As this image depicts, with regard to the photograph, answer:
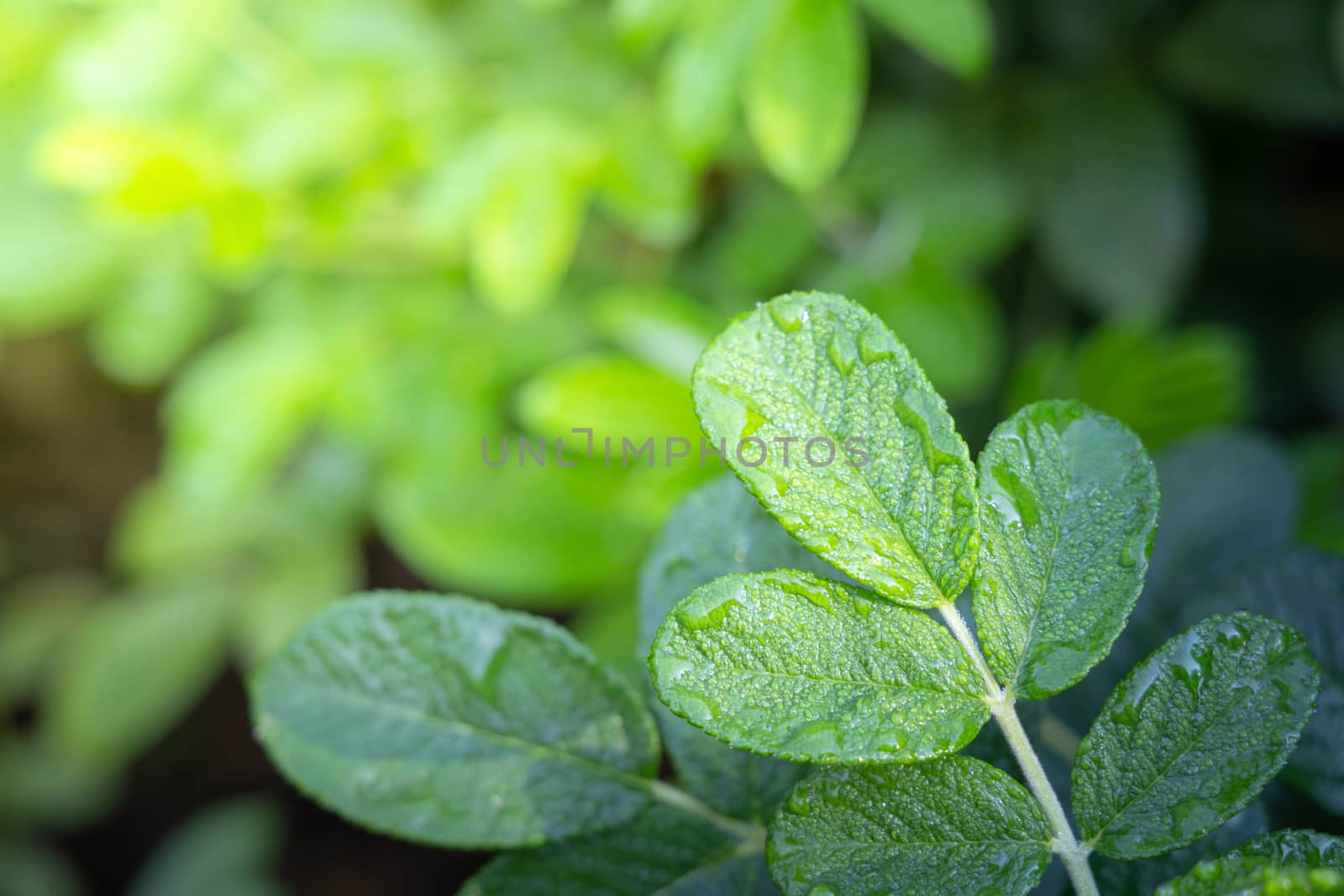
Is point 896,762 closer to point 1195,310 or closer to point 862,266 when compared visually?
point 862,266

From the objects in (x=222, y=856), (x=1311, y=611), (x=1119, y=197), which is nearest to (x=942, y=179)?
(x=1119, y=197)

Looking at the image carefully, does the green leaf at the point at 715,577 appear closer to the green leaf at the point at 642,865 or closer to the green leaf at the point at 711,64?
the green leaf at the point at 642,865

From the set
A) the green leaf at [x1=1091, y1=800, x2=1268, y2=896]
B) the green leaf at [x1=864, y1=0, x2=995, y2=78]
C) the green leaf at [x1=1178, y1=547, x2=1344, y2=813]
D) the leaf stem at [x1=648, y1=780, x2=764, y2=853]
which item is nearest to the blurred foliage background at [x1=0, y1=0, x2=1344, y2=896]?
the green leaf at [x1=864, y1=0, x2=995, y2=78]

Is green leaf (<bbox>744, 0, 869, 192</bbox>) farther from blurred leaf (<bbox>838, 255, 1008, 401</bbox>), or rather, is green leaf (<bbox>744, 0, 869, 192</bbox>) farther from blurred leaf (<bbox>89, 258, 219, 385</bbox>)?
blurred leaf (<bbox>89, 258, 219, 385</bbox>)

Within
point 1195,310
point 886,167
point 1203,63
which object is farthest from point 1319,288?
point 886,167

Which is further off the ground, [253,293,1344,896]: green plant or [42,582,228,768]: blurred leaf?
[253,293,1344,896]: green plant

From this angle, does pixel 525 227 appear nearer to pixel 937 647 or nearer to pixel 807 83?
pixel 807 83
